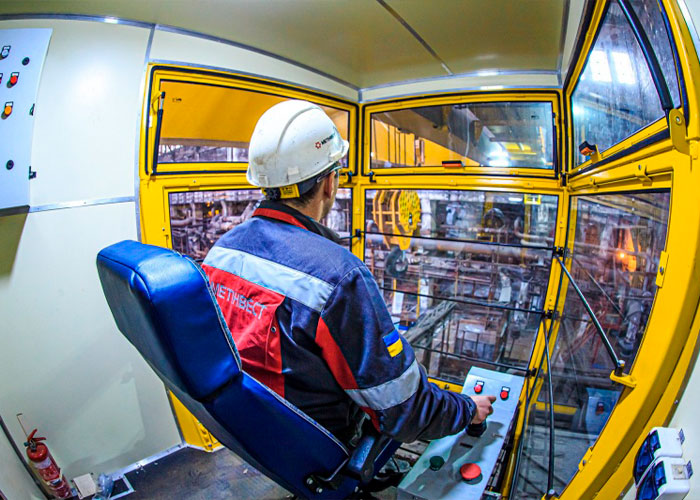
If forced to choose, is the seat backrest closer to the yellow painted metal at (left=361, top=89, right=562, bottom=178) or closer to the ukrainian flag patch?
the ukrainian flag patch

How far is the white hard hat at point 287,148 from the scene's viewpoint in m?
1.41

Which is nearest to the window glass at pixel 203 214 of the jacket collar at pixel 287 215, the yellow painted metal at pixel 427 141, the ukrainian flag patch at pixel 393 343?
the jacket collar at pixel 287 215

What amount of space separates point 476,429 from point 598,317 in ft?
2.63

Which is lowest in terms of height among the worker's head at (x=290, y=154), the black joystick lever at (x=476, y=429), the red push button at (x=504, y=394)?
the black joystick lever at (x=476, y=429)

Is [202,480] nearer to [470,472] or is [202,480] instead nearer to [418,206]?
[470,472]

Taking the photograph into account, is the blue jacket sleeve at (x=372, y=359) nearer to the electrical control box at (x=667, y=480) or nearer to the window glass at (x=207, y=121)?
the electrical control box at (x=667, y=480)

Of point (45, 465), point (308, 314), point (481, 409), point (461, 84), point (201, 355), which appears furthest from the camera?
point (461, 84)

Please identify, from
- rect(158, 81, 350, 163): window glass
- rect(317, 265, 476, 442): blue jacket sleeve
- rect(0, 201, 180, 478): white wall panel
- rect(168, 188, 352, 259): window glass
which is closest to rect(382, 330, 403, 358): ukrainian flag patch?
rect(317, 265, 476, 442): blue jacket sleeve

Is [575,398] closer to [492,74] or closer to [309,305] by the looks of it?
[309,305]

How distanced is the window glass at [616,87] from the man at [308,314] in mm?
1038

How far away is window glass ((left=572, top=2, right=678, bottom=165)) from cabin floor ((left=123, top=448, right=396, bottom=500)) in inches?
95.8

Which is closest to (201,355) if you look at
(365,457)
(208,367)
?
(208,367)

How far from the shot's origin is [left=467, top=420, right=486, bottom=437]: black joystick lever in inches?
63.4

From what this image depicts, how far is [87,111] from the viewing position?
2.16m
